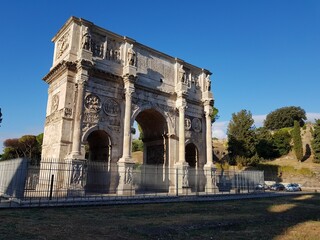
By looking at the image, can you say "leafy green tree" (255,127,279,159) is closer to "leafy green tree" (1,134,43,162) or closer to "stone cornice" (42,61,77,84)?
"stone cornice" (42,61,77,84)

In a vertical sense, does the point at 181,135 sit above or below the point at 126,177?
above

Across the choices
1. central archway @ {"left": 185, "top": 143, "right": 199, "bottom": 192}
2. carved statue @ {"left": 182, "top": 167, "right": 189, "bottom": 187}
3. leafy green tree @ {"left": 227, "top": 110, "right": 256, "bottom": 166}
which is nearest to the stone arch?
carved statue @ {"left": 182, "top": 167, "right": 189, "bottom": 187}

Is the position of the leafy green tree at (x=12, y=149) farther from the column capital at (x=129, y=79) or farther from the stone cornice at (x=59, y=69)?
the column capital at (x=129, y=79)

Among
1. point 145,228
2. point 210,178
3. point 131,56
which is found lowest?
point 145,228

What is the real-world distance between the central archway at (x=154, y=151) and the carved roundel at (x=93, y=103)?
426 centimetres

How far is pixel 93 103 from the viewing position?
17656mm

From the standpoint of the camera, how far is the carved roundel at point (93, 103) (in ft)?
57.2

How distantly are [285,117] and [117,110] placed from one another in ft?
181

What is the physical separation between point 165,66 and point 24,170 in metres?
13.4

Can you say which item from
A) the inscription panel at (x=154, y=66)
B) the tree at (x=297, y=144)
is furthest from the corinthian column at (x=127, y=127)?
the tree at (x=297, y=144)

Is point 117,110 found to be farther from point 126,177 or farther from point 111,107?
point 126,177

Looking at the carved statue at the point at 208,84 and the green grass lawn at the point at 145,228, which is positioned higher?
the carved statue at the point at 208,84

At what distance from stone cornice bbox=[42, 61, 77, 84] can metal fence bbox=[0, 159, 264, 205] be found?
548cm

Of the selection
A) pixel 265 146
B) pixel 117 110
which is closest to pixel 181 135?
pixel 117 110
